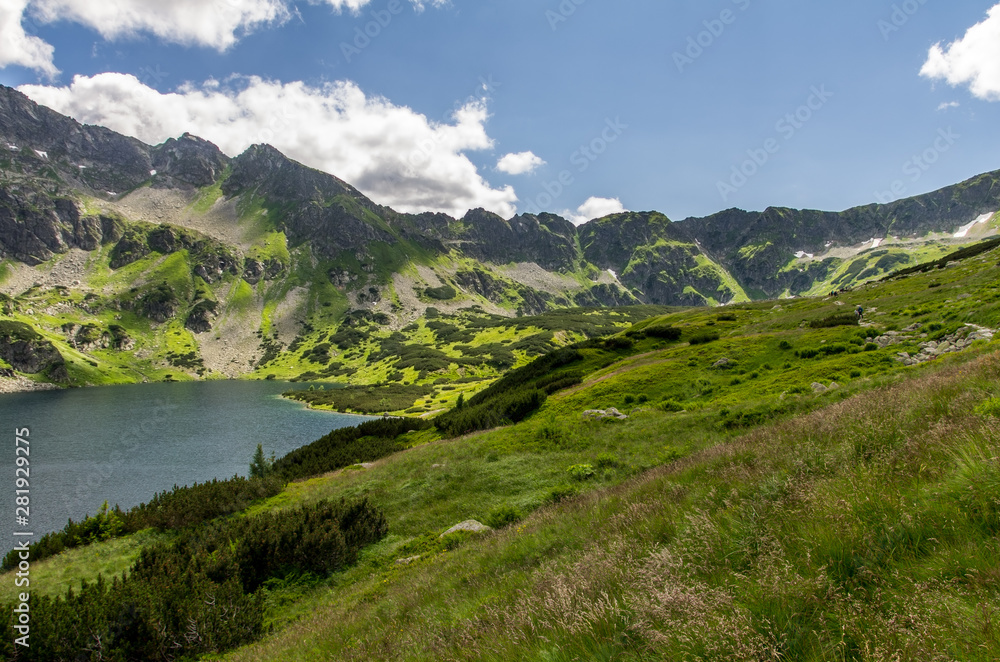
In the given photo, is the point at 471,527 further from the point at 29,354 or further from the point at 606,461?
the point at 29,354

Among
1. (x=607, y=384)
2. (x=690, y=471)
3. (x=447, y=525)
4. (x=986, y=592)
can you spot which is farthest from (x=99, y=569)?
(x=607, y=384)

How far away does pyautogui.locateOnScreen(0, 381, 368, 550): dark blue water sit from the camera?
1908 inches

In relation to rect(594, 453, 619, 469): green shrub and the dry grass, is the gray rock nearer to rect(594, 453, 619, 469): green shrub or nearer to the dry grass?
the dry grass

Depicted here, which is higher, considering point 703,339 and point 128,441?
point 128,441

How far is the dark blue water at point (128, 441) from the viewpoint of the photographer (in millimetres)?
48469

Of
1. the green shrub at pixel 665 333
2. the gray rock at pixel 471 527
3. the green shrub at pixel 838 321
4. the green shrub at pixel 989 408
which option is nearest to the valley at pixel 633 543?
the green shrub at pixel 989 408

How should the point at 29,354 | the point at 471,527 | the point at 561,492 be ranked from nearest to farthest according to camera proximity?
the point at 471,527
the point at 561,492
the point at 29,354

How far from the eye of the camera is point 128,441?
77500 mm

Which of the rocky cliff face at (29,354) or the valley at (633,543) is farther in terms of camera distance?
the rocky cliff face at (29,354)

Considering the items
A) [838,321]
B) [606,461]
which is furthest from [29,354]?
[838,321]

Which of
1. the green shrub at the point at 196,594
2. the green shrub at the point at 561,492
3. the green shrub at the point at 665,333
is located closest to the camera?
the green shrub at the point at 196,594

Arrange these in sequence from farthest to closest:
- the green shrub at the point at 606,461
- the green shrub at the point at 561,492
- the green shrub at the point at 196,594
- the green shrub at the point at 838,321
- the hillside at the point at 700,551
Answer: the green shrub at the point at 838,321
the green shrub at the point at 606,461
the green shrub at the point at 561,492
the green shrub at the point at 196,594
the hillside at the point at 700,551

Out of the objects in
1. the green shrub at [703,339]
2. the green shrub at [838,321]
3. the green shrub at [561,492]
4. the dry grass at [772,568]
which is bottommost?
the green shrub at [561,492]

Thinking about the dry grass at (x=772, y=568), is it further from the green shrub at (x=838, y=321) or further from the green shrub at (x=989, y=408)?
the green shrub at (x=838, y=321)
